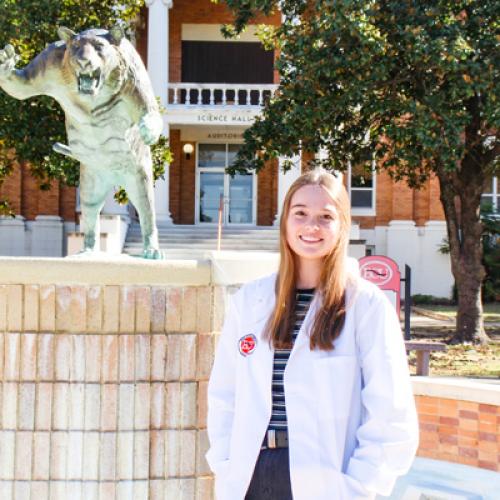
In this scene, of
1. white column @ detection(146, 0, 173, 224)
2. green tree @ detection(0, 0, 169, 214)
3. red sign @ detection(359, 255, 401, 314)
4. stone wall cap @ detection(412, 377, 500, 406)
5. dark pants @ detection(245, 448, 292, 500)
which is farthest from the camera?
white column @ detection(146, 0, 173, 224)

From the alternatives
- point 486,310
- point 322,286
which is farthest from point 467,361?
point 486,310

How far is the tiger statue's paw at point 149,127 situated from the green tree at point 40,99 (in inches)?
337

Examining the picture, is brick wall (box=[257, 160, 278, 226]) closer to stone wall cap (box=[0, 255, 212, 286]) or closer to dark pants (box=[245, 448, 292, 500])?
stone wall cap (box=[0, 255, 212, 286])

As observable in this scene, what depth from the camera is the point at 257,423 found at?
83.7 inches

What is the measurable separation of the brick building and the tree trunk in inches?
331

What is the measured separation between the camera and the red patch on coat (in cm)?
221

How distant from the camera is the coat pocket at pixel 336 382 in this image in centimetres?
209

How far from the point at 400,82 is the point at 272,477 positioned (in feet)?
36.7

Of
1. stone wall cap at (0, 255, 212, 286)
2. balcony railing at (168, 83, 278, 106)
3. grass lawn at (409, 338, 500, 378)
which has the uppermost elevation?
balcony railing at (168, 83, 278, 106)

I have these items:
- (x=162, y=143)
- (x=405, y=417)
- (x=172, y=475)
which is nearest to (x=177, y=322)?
(x=172, y=475)

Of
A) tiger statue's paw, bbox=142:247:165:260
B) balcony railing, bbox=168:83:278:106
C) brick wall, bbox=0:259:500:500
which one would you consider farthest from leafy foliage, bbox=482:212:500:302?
brick wall, bbox=0:259:500:500

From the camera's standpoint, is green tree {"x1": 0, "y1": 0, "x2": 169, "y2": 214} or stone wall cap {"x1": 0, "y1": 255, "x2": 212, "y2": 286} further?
green tree {"x1": 0, "y1": 0, "x2": 169, "y2": 214}

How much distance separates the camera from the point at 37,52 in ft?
41.1

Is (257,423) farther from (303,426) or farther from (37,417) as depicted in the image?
(37,417)
